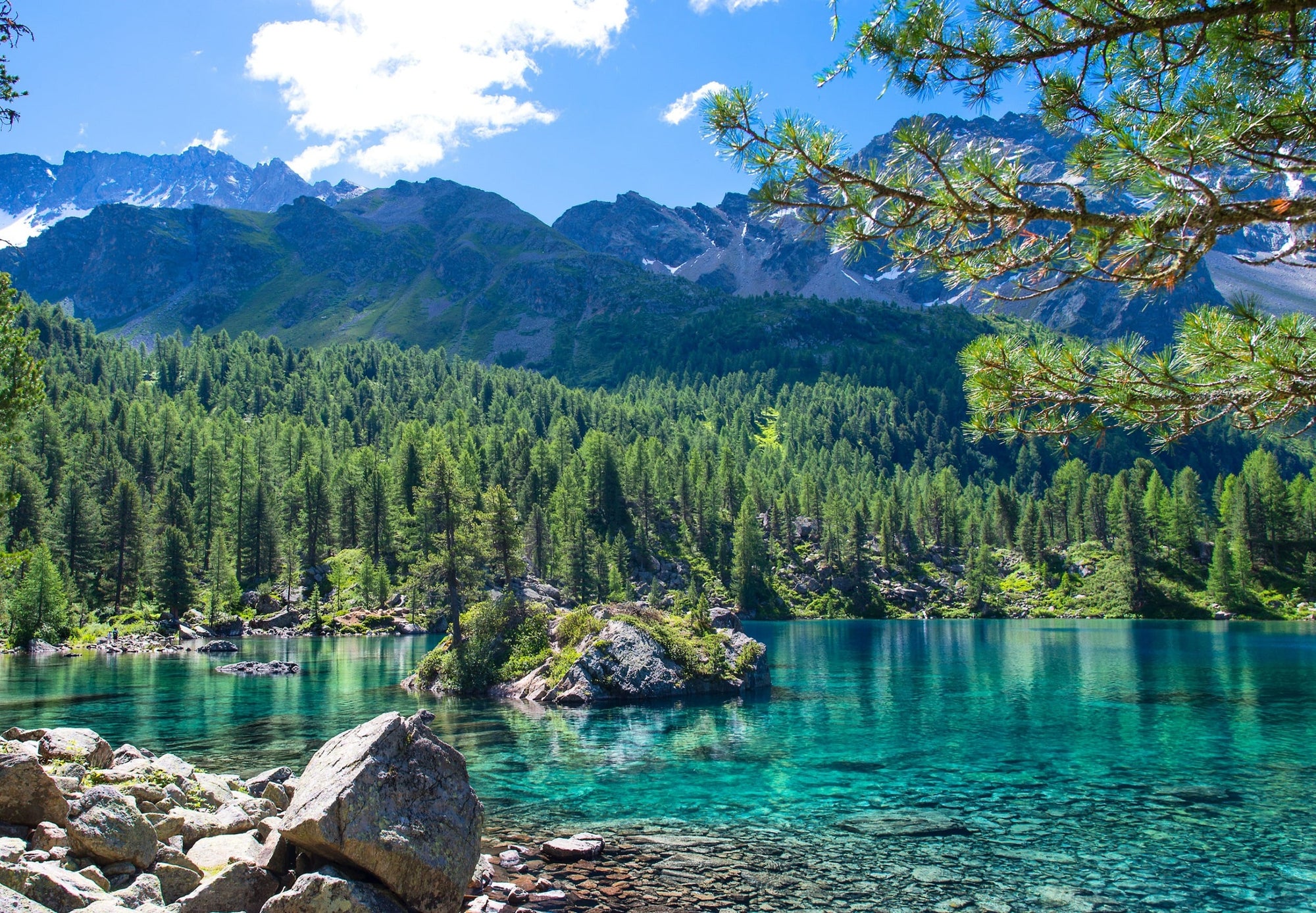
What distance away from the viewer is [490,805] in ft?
74.0

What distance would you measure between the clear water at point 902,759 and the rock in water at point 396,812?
627cm

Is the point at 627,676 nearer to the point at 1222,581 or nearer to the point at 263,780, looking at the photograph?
the point at 263,780

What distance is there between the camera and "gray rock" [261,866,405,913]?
11.4 metres

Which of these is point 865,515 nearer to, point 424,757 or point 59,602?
point 59,602

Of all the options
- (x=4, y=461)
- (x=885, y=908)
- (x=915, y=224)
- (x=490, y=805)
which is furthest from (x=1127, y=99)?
(x=4, y=461)

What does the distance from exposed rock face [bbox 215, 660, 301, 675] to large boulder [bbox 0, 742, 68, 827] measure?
47.2m

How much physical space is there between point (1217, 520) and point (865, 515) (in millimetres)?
75302

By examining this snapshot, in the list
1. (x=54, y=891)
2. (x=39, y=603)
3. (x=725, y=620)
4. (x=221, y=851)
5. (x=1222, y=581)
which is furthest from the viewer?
(x=1222, y=581)

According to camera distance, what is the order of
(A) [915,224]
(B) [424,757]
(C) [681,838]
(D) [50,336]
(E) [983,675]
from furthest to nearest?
(D) [50,336] < (E) [983,675] < (C) [681,838] < (B) [424,757] < (A) [915,224]

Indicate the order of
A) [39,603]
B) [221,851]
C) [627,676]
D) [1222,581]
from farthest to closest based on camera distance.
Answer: [1222,581] → [39,603] → [627,676] → [221,851]

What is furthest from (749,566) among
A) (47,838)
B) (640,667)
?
(47,838)

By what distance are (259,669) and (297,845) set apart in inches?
2032

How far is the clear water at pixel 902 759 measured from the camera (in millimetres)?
17156

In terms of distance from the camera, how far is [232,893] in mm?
12195
